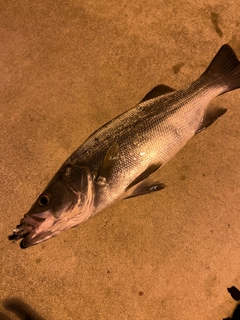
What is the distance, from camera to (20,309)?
111 inches

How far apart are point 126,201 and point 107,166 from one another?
2.33 ft

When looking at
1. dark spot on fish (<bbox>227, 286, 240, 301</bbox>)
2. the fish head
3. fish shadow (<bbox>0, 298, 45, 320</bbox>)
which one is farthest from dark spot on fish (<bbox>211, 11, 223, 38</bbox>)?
fish shadow (<bbox>0, 298, 45, 320</bbox>)

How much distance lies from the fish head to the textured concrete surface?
67 centimetres

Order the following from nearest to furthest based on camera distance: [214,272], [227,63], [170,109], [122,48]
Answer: [170,109]
[227,63]
[214,272]
[122,48]

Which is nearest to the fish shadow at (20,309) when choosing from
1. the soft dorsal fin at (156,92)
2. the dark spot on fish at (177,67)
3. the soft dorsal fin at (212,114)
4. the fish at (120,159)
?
the fish at (120,159)

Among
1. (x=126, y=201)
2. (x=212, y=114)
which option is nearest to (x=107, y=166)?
(x=126, y=201)

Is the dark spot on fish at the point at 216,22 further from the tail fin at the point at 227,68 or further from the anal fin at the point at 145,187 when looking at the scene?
the anal fin at the point at 145,187

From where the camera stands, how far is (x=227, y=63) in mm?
2646

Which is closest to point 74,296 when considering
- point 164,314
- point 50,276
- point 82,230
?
point 50,276

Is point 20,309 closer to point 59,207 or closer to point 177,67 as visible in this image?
point 59,207

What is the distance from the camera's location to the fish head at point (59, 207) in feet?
6.91

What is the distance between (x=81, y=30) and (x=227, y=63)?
1630mm

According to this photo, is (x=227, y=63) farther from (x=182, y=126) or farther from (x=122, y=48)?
(x=122, y=48)

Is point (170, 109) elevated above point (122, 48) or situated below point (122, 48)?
below
